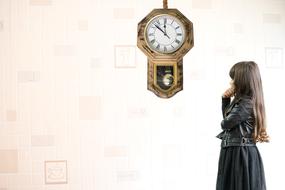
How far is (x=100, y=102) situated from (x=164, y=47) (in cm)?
60

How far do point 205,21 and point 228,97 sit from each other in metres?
0.74

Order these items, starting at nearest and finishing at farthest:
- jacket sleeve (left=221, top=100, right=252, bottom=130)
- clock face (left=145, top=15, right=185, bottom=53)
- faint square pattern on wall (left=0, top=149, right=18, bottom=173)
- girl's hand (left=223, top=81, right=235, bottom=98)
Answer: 1. jacket sleeve (left=221, top=100, right=252, bottom=130)
2. girl's hand (left=223, top=81, right=235, bottom=98)
3. faint square pattern on wall (left=0, top=149, right=18, bottom=173)
4. clock face (left=145, top=15, right=185, bottom=53)

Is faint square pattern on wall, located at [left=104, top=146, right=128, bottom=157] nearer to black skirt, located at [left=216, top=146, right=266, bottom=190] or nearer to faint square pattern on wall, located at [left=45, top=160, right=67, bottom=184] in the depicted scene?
faint square pattern on wall, located at [left=45, top=160, right=67, bottom=184]

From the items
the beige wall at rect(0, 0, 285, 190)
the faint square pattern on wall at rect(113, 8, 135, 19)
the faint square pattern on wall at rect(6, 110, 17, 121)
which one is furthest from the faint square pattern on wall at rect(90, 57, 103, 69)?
the faint square pattern on wall at rect(6, 110, 17, 121)

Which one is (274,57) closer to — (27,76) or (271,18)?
(271,18)

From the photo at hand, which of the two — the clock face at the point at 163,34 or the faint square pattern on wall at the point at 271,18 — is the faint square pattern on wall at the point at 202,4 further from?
the faint square pattern on wall at the point at 271,18

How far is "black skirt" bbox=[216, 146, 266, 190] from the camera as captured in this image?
6.86 ft

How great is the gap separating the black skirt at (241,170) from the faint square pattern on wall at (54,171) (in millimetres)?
1081

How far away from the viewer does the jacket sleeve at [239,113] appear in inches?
82.1

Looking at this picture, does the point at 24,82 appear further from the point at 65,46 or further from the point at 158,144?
the point at 158,144

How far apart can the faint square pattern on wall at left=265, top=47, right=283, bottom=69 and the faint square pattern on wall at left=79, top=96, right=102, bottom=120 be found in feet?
4.16

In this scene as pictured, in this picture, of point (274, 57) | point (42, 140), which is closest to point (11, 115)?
point (42, 140)

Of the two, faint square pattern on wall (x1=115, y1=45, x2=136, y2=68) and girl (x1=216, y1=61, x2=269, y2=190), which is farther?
faint square pattern on wall (x1=115, y1=45, x2=136, y2=68)

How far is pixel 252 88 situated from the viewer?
211 centimetres
